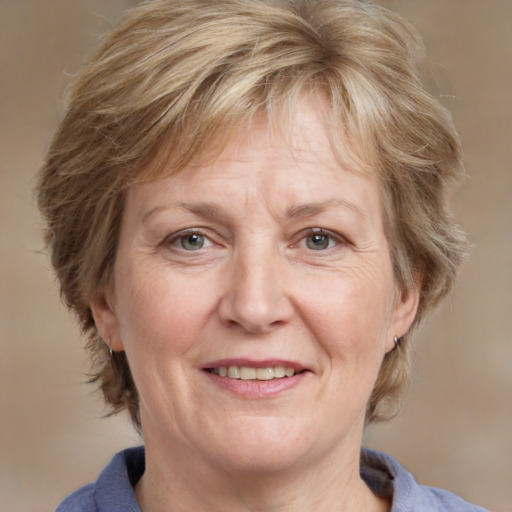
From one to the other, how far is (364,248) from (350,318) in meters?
0.17

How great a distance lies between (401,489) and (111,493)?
27.5 inches

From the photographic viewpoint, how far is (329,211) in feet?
7.86

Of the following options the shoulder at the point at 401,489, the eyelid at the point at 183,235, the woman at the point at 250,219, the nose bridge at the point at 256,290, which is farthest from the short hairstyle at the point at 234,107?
the shoulder at the point at 401,489

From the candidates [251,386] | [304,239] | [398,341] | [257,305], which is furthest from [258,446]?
[398,341]

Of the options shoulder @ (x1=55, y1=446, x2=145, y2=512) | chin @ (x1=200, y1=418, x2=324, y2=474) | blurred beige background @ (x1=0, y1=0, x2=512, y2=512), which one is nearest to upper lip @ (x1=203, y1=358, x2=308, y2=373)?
chin @ (x1=200, y1=418, x2=324, y2=474)

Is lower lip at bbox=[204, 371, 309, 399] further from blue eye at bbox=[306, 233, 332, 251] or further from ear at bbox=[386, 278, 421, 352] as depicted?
ear at bbox=[386, 278, 421, 352]

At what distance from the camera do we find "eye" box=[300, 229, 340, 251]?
2.42m

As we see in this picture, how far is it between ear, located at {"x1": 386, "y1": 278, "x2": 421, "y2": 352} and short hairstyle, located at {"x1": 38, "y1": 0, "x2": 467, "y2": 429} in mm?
29

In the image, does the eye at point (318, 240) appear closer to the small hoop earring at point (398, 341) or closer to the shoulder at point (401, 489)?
the small hoop earring at point (398, 341)

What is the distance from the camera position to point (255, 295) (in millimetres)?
2281

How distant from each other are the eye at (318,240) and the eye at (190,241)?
20 centimetres

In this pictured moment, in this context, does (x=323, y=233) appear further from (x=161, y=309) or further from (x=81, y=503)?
(x=81, y=503)

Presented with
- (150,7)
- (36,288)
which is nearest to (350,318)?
(150,7)

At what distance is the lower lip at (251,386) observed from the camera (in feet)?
7.81
